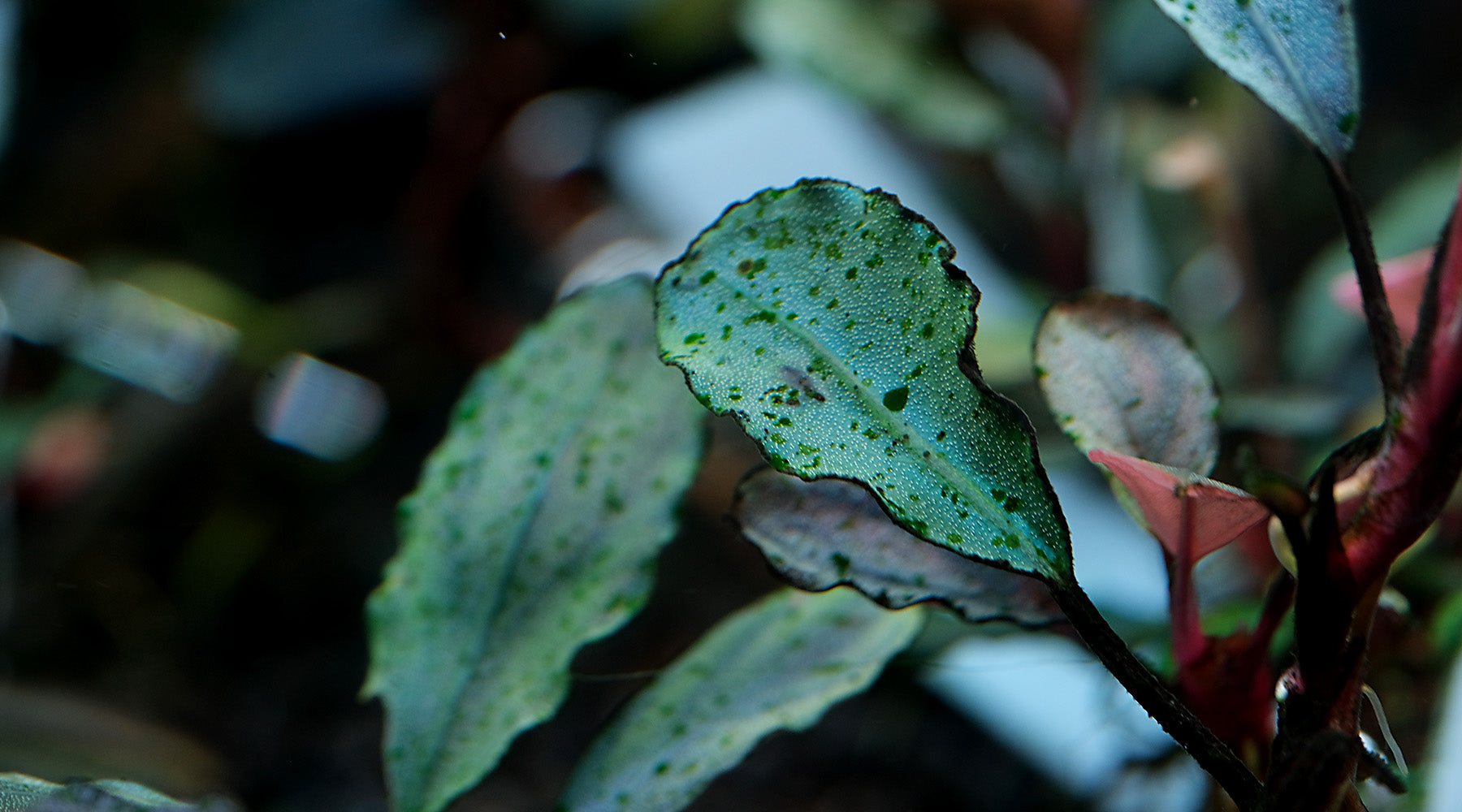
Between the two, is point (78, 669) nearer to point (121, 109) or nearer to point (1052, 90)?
point (121, 109)

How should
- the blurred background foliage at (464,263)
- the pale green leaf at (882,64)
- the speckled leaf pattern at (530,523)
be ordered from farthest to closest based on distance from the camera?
the pale green leaf at (882,64)
the blurred background foliage at (464,263)
the speckled leaf pattern at (530,523)

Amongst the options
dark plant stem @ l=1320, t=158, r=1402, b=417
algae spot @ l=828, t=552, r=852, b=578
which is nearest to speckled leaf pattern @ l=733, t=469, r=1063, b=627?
algae spot @ l=828, t=552, r=852, b=578

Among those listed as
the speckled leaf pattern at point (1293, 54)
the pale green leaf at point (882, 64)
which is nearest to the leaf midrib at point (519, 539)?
the speckled leaf pattern at point (1293, 54)

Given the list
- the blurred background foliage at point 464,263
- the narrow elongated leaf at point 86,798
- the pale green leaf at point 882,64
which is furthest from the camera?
the pale green leaf at point 882,64

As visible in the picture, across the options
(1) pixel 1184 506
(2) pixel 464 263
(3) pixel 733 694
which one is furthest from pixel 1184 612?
(2) pixel 464 263

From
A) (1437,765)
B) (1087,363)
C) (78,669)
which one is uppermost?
(1087,363)

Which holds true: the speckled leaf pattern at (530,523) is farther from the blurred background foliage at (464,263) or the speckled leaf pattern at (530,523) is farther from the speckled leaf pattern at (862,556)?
the blurred background foliage at (464,263)

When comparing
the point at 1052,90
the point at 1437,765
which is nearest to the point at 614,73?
the point at 1052,90
